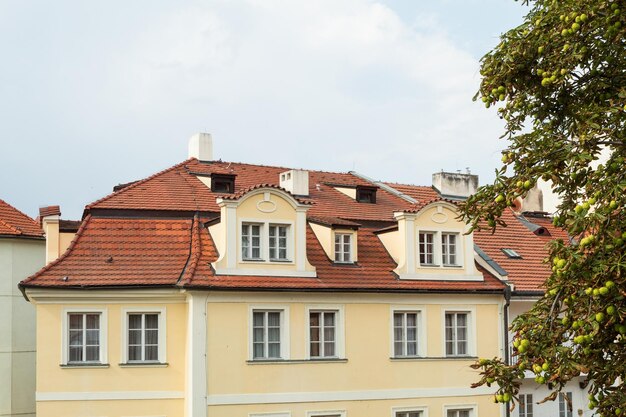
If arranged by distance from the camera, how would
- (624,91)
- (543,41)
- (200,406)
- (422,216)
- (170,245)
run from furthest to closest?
(422,216), (170,245), (200,406), (543,41), (624,91)

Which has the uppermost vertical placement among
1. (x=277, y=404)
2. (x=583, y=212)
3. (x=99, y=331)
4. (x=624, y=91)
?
(x=624, y=91)

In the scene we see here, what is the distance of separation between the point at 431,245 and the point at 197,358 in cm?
811

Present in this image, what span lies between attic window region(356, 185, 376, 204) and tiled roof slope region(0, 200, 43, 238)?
11.8 meters

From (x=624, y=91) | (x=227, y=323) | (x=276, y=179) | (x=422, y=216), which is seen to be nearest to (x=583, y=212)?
(x=624, y=91)

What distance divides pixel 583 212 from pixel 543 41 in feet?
8.63

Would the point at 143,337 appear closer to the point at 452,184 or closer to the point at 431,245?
the point at 431,245

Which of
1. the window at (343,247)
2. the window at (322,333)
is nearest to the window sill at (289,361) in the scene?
the window at (322,333)

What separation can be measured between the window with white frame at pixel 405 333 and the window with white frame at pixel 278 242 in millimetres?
3917

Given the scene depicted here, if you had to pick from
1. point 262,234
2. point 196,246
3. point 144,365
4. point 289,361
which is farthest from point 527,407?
point 144,365

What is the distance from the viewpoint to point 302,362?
24781mm

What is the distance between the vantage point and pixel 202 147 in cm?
3084

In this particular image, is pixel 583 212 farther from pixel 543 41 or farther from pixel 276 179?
pixel 276 179

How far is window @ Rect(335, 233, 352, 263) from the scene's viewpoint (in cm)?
2645

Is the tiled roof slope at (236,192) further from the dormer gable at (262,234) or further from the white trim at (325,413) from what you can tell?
the white trim at (325,413)
